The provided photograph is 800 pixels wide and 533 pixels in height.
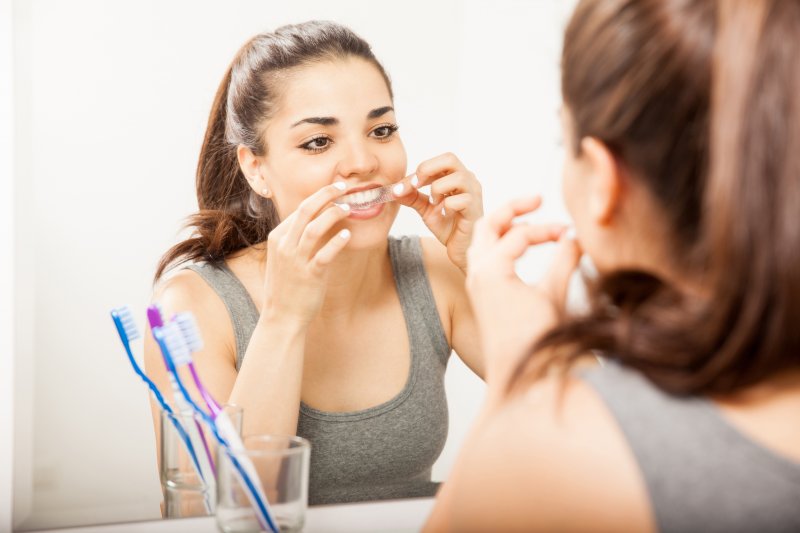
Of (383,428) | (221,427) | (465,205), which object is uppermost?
(465,205)

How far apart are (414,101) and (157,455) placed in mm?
615

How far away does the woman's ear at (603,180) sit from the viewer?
0.52m

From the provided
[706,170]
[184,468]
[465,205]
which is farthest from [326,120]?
[706,170]

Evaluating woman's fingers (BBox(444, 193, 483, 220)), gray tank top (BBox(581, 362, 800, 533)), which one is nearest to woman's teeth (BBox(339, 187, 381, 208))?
woman's fingers (BBox(444, 193, 483, 220))

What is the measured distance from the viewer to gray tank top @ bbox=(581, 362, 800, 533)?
1.40 feet

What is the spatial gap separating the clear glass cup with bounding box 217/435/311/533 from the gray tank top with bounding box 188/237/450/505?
0.26 m

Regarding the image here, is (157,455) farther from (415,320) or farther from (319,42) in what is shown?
(319,42)

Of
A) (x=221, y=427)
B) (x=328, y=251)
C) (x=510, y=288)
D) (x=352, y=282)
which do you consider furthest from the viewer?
(x=352, y=282)

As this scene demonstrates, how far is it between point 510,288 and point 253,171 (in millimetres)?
587

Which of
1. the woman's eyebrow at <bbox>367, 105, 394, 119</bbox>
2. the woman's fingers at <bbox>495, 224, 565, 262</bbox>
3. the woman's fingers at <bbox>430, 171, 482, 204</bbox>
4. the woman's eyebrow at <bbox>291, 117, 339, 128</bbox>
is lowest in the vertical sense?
the woman's fingers at <bbox>495, 224, 565, 262</bbox>

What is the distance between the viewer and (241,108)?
1.04 metres

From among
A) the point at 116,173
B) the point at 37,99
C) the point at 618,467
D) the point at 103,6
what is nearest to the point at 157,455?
the point at 116,173

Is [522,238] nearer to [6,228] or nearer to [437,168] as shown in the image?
[437,168]

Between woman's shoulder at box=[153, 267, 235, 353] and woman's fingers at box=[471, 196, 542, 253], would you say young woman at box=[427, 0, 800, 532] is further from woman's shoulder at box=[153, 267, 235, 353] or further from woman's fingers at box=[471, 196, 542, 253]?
woman's shoulder at box=[153, 267, 235, 353]
